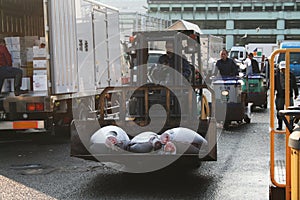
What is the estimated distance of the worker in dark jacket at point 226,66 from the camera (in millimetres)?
14289

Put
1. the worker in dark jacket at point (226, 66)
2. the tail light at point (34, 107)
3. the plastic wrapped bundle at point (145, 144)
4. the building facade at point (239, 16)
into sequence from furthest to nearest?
1. the building facade at point (239, 16)
2. the worker in dark jacket at point (226, 66)
3. the tail light at point (34, 107)
4. the plastic wrapped bundle at point (145, 144)

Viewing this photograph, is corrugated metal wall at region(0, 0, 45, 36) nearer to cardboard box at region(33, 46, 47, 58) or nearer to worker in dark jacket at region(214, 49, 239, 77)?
cardboard box at region(33, 46, 47, 58)

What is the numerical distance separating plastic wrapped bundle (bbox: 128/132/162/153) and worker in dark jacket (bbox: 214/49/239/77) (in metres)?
7.06

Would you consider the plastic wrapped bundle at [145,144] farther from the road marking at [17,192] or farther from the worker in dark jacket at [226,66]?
the worker in dark jacket at [226,66]

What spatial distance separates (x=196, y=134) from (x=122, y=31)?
380 inches

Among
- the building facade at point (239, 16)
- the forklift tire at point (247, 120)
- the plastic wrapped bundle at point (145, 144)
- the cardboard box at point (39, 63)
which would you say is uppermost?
the building facade at point (239, 16)

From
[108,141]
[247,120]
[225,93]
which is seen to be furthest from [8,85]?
[247,120]

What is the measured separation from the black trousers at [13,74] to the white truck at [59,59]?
274mm

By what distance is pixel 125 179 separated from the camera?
27.1ft

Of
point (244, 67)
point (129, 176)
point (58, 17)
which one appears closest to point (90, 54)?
point (58, 17)

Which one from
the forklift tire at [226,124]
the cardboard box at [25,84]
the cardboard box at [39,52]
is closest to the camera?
the cardboard box at [39,52]

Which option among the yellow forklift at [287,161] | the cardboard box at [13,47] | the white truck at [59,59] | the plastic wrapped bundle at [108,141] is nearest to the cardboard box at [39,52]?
the white truck at [59,59]

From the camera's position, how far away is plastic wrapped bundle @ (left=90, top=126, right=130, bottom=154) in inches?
298

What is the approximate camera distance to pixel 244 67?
60.1 feet
